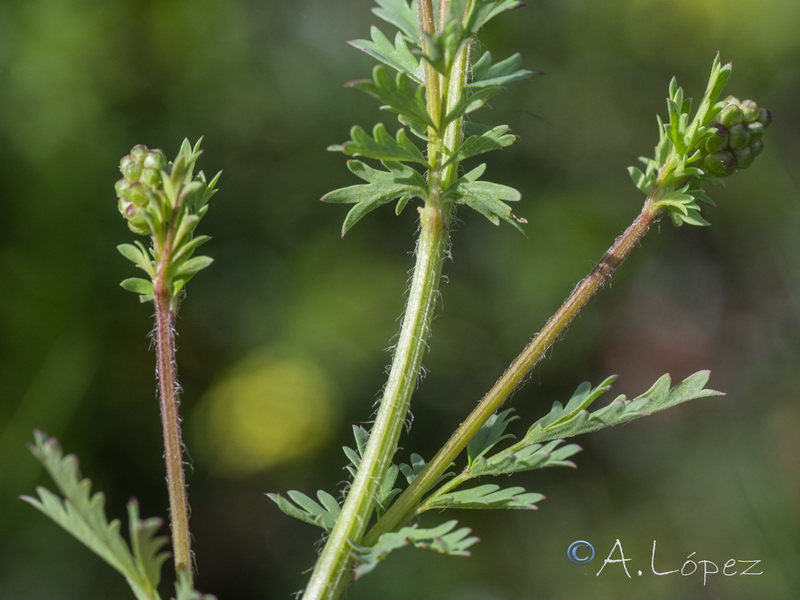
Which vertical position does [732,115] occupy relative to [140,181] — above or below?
above

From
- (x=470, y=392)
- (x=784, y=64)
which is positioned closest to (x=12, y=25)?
(x=470, y=392)

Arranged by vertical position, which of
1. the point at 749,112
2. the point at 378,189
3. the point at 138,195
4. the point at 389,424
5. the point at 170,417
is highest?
the point at 749,112

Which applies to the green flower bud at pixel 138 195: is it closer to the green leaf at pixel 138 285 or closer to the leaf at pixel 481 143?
the green leaf at pixel 138 285

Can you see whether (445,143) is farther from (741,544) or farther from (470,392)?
(741,544)

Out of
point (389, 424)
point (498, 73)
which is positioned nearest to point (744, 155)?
point (498, 73)

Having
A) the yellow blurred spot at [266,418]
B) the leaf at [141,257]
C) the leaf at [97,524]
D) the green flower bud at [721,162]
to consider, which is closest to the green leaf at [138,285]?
the leaf at [141,257]

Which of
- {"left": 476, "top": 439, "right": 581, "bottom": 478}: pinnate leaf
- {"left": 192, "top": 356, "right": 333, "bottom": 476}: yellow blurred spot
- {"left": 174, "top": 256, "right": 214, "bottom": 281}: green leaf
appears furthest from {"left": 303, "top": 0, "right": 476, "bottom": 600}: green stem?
{"left": 192, "top": 356, "right": 333, "bottom": 476}: yellow blurred spot

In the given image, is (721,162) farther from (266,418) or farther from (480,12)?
(266,418)
